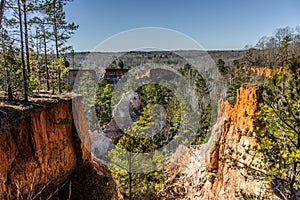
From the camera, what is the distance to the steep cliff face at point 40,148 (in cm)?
680

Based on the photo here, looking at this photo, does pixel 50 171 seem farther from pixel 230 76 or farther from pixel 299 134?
pixel 230 76

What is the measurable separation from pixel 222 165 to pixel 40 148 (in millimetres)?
8401

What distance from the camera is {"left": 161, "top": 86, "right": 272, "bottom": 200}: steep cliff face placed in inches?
329

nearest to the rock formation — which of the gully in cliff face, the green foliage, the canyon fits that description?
the gully in cliff face

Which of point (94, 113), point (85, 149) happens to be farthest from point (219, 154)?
point (94, 113)

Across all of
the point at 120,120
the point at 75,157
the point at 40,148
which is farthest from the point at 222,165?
the point at 120,120

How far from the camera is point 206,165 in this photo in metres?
12.3

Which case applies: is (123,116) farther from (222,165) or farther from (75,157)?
(222,165)

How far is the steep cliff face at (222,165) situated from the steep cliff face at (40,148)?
5298mm

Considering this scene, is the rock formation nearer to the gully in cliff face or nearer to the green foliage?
the gully in cliff face

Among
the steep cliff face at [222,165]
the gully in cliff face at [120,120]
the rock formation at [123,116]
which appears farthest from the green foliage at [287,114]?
the rock formation at [123,116]

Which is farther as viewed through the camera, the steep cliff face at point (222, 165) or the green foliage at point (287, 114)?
the steep cliff face at point (222, 165)

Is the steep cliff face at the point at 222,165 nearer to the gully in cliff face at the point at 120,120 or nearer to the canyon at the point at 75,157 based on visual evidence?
the canyon at the point at 75,157

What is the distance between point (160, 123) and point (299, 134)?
779 inches
